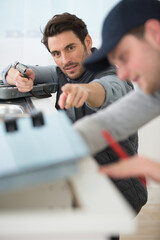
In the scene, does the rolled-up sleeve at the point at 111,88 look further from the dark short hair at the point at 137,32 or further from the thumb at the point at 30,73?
the thumb at the point at 30,73

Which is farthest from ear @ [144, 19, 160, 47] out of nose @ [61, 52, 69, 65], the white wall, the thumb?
the white wall

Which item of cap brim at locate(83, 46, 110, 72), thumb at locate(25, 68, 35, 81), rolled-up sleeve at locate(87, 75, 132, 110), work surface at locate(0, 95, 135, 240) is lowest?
thumb at locate(25, 68, 35, 81)

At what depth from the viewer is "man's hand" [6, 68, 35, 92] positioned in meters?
1.16

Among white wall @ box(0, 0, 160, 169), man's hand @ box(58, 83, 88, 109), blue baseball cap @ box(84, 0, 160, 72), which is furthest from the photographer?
white wall @ box(0, 0, 160, 169)

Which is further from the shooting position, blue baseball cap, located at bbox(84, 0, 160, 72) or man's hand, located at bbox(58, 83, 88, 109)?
man's hand, located at bbox(58, 83, 88, 109)

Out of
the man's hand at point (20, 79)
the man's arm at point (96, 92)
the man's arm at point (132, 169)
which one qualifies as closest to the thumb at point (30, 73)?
the man's hand at point (20, 79)

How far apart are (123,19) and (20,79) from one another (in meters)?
0.70

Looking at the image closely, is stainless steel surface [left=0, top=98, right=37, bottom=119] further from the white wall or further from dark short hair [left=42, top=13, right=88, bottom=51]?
the white wall

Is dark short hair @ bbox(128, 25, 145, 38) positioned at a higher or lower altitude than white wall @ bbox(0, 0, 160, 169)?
higher

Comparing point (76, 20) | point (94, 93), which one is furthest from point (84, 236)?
point (76, 20)

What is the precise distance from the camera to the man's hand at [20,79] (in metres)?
1.16

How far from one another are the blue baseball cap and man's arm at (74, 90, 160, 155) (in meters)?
0.11

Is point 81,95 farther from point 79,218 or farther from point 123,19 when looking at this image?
point 79,218

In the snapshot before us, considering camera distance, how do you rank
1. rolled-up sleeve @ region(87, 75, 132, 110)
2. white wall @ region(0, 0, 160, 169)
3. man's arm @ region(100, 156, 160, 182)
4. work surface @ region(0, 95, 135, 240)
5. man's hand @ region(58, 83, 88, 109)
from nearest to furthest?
work surface @ region(0, 95, 135, 240) → man's arm @ region(100, 156, 160, 182) → man's hand @ region(58, 83, 88, 109) → rolled-up sleeve @ region(87, 75, 132, 110) → white wall @ region(0, 0, 160, 169)
